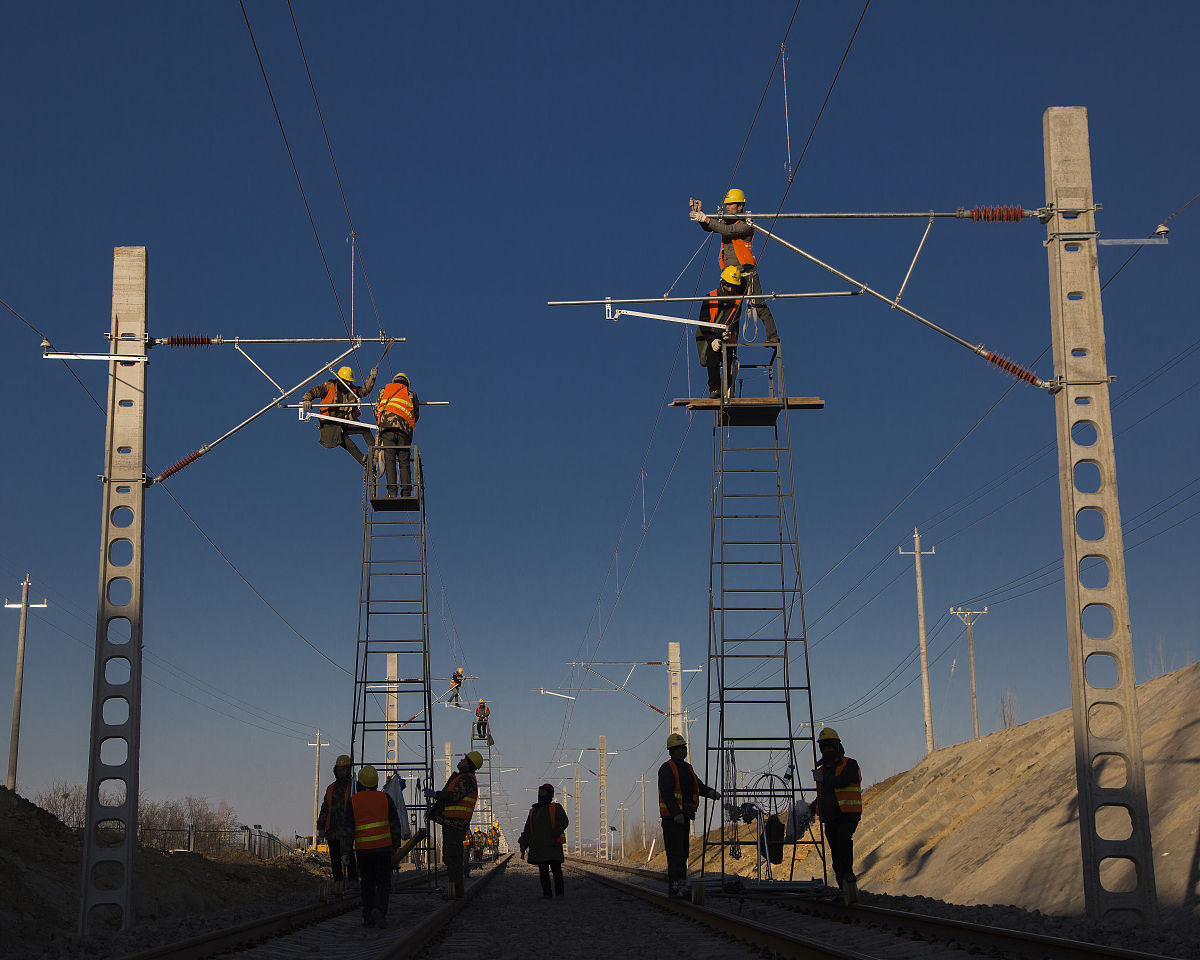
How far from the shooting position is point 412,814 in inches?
841

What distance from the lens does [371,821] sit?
13.7 metres

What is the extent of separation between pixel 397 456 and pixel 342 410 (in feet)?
4.39

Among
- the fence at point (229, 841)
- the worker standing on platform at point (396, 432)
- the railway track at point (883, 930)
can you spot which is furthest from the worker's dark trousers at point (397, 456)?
the fence at point (229, 841)

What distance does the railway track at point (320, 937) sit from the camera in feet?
34.7

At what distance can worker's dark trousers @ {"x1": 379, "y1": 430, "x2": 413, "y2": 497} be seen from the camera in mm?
23078

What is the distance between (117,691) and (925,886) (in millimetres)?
15401

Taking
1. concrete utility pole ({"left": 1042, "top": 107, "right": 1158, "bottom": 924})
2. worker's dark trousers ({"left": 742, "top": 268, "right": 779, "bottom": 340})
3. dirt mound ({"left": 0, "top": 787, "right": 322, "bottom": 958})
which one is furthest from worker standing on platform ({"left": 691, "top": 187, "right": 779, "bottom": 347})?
dirt mound ({"left": 0, "top": 787, "right": 322, "bottom": 958})

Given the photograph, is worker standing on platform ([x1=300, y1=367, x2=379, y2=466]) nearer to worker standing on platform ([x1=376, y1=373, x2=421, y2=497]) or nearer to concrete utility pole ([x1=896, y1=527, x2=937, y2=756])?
worker standing on platform ([x1=376, y1=373, x2=421, y2=497])

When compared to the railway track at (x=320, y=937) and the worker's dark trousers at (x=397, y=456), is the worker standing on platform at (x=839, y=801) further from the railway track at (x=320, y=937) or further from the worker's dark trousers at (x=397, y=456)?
the worker's dark trousers at (x=397, y=456)

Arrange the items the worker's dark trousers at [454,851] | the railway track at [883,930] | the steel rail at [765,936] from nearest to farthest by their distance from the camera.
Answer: the railway track at [883,930], the steel rail at [765,936], the worker's dark trousers at [454,851]

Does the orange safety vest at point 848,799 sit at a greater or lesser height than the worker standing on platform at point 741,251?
lesser

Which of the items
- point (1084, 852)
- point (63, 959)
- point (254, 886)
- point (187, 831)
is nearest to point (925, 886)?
point (1084, 852)

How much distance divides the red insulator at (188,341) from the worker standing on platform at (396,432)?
511 cm

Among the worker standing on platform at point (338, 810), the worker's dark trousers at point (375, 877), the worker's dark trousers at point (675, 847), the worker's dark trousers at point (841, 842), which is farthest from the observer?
the worker standing on platform at point (338, 810)
